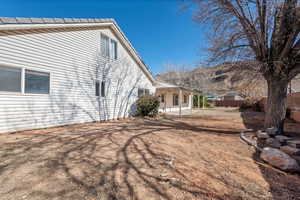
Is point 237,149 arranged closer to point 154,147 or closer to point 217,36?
point 154,147

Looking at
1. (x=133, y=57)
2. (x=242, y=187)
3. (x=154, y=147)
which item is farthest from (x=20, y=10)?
(x=242, y=187)

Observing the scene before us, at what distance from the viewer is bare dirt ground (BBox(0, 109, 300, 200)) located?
2113mm

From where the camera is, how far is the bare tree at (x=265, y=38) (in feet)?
16.8

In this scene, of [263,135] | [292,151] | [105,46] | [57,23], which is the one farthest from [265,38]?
[57,23]

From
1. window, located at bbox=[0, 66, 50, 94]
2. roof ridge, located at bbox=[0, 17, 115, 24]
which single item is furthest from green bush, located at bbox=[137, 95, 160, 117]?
window, located at bbox=[0, 66, 50, 94]

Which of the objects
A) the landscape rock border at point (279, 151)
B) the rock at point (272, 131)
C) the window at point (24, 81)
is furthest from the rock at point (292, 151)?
the window at point (24, 81)

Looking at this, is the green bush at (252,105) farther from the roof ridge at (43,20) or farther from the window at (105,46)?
the roof ridge at (43,20)

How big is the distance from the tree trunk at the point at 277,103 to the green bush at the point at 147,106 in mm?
7020

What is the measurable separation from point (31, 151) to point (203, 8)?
7.99 meters

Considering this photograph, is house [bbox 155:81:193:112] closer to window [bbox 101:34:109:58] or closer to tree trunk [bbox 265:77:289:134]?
window [bbox 101:34:109:58]

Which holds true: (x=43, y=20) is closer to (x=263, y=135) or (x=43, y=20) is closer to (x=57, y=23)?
(x=57, y=23)

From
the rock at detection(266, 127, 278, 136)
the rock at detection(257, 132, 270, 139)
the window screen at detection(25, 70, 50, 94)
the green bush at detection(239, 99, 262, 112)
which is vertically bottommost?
the rock at detection(257, 132, 270, 139)

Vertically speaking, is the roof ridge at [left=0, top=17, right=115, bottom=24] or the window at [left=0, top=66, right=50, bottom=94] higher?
the roof ridge at [left=0, top=17, right=115, bottom=24]

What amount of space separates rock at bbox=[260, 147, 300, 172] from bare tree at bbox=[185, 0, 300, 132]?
2.82 metres
